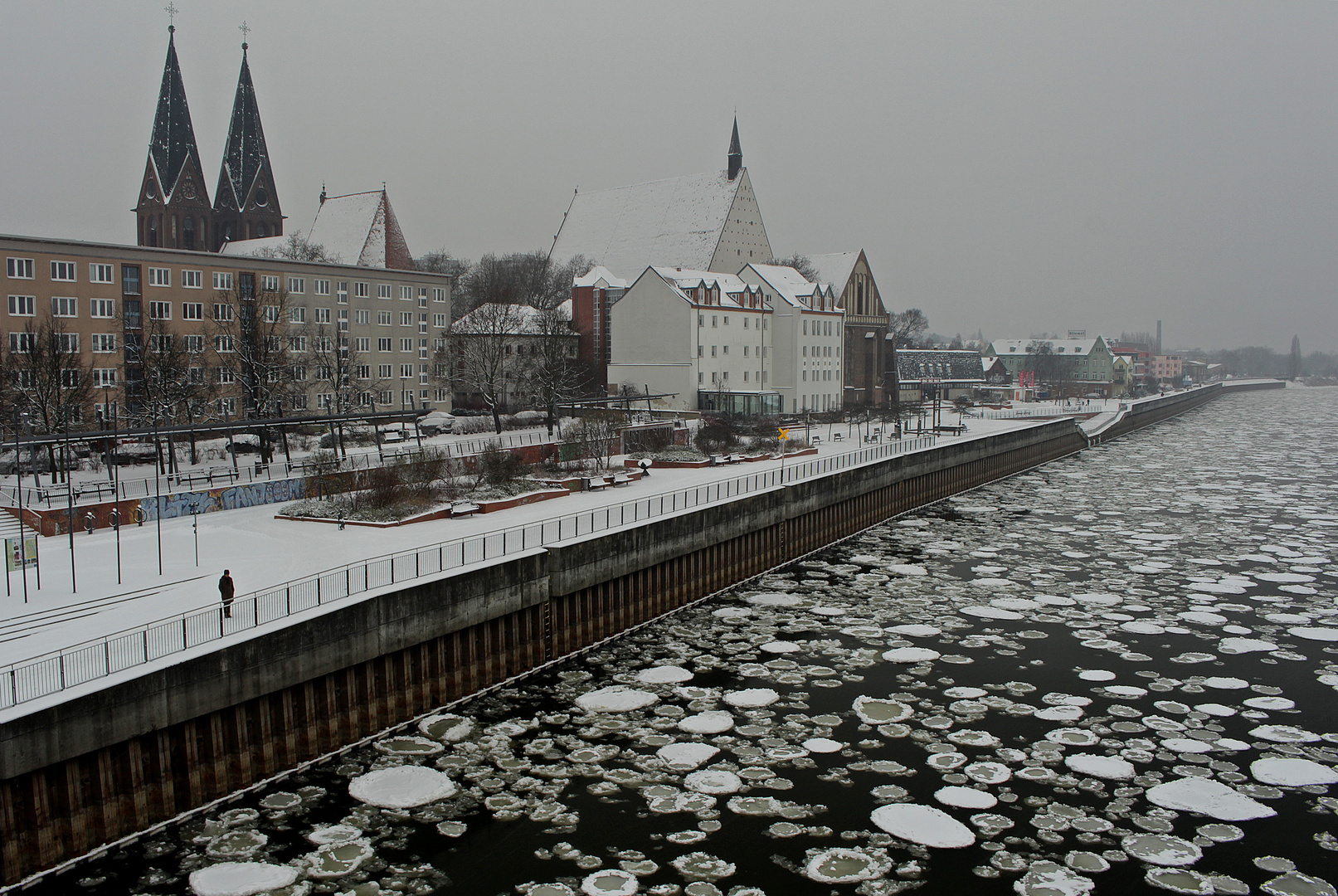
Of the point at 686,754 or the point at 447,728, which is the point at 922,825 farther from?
the point at 447,728

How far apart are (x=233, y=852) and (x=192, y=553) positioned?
44.4 feet

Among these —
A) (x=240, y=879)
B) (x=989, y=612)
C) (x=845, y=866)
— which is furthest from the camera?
(x=989, y=612)

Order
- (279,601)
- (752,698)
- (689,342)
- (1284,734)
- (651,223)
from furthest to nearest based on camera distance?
(651,223) < (689,342) < (752,698) < (279,601) < (1284,734)

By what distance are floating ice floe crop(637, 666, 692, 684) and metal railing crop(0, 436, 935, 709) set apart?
4.89m

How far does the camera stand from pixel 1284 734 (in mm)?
21234

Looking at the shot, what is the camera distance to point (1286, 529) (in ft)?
152

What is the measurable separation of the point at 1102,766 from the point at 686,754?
8.39 m

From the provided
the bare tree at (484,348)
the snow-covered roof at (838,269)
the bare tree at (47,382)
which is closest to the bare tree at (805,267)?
the snow-covered roof at (838,269)

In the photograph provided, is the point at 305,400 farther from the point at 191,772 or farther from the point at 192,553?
the point at 191,772

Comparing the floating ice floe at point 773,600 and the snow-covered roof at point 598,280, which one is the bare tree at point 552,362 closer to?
the snow-covered roof at point 598,280

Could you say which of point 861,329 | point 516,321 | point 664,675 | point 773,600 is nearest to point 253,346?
point 516,321

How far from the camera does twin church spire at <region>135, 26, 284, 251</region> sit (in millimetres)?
92125

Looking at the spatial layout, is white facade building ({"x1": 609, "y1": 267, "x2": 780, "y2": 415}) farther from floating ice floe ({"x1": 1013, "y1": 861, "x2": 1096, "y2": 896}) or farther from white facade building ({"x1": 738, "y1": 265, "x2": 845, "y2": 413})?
floating ice floe ({"x1": 1013, "y1": 861, "x2": 1096, "y2": 896})

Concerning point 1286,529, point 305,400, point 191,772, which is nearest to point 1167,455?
point 1286,529
